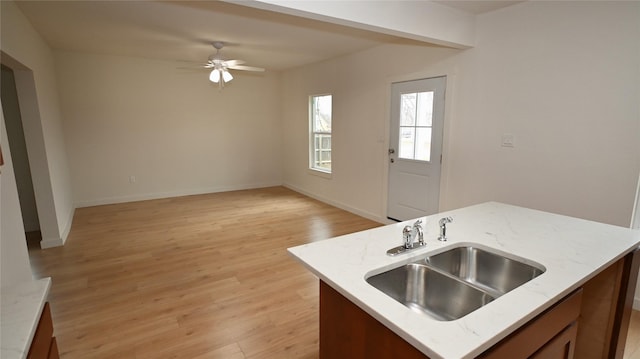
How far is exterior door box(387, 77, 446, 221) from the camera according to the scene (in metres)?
3.81

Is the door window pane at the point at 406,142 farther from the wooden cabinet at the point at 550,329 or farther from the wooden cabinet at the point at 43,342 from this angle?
the wooden cabinet at the point at 43,342

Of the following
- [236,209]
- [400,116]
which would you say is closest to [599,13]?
[400,116]

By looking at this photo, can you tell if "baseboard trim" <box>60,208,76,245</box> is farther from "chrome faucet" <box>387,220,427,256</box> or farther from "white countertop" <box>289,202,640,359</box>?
"chrome faucet" <box>387,220,427,256</box>

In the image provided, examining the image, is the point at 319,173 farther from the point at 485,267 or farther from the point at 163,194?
the point at 485,267

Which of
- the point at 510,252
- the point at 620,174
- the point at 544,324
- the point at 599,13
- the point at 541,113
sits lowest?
the point at 544,324

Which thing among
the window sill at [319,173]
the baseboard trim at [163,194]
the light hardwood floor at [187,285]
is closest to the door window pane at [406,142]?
the light hardwood floor at [187,285]

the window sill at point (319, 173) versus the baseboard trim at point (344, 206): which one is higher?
the window sill at point (319, 173)

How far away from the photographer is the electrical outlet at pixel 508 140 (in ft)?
10.0

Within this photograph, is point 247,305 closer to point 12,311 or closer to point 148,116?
point 12,311

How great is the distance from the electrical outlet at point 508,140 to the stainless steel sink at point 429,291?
2.32 meters

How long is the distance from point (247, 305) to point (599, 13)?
3511mm

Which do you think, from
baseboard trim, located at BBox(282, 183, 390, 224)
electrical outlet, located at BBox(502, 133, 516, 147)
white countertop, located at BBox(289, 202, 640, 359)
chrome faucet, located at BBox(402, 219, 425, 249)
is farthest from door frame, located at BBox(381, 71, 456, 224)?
chrome faucet, located at BBox(402, 219, 425, 249)

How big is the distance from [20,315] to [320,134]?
17.1ft

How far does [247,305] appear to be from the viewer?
8.43 ft
